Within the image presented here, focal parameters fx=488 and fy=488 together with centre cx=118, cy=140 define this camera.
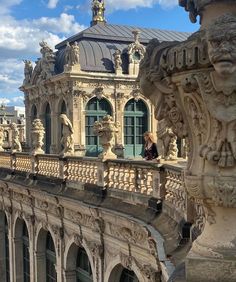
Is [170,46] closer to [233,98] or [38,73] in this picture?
[233,98]

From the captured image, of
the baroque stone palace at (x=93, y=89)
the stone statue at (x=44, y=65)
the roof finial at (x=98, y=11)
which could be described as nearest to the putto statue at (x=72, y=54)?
the baroque stone palace at (x=93, y=89)

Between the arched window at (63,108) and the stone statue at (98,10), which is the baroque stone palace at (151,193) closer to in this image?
the arched window at (63,108)

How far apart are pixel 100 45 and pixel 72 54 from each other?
2.68m

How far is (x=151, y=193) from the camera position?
30.2 feet

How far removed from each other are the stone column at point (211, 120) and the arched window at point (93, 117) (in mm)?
20951

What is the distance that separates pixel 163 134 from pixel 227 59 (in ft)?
17.7

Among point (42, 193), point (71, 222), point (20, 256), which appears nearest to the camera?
point (71, 222)

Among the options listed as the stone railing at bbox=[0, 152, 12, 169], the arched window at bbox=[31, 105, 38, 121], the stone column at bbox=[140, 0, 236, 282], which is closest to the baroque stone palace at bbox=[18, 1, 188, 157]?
the arched window at bbox=[31, 105, 38, 121]

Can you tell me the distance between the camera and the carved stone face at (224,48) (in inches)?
138

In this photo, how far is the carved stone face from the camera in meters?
3.52

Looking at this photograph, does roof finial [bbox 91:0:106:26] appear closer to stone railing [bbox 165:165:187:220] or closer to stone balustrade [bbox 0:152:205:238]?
stone balustrade [bbox 0:152:205:238]

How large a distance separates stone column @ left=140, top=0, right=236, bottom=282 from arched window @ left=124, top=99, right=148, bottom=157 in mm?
21860

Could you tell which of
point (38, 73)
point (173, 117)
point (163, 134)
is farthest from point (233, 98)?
point (38, 73)

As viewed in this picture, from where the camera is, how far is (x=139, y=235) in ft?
31.1
